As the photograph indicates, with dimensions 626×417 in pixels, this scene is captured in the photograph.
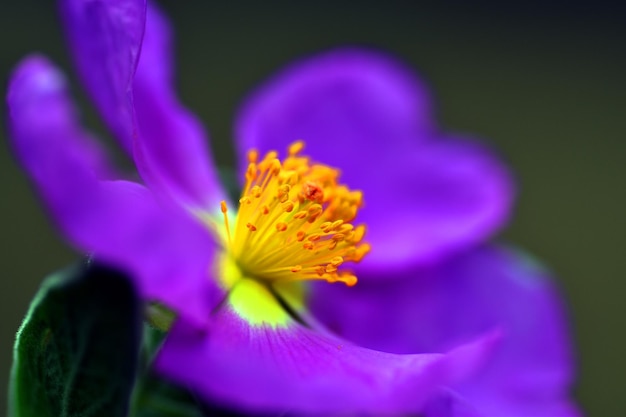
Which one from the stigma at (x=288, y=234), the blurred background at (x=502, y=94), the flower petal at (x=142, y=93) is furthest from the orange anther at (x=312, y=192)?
the blurred background at (x=502, y=94)

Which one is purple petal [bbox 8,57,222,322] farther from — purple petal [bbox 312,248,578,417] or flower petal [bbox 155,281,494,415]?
purple petal [bbox 312,248,578,417]

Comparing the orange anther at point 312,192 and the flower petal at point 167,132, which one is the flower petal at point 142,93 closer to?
the flower petal at point 167,132

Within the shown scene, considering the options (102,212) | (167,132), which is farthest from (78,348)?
Result: (167,132)

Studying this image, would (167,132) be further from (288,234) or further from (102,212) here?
(102,212)

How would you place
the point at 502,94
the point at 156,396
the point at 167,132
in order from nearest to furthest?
the point at 156,396 → the point at 167,132 → the point at 502,94

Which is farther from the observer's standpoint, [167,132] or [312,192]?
[167,132]

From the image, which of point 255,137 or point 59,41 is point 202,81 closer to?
point 59,41
